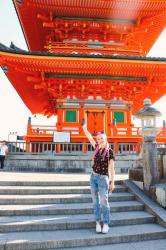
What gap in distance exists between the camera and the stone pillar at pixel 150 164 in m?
6.43

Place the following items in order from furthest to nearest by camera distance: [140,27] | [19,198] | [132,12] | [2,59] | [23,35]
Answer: [23,35] → [140,27] → [132,12] → [2,59] → [19,198]

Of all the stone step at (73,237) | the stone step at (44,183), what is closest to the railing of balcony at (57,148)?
the stone step at (44,183)

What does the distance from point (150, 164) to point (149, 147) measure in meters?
0.49

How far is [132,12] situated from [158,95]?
7.29 meters

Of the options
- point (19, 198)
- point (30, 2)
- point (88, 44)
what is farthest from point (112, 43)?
point (19, 198)

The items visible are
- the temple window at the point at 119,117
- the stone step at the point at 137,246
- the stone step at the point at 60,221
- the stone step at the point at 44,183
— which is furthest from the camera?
the temple window at the point at 119,117

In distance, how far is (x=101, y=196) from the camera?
454 cm

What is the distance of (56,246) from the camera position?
4.32 metres

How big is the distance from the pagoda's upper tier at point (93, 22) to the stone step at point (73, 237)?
Result: 12.6m

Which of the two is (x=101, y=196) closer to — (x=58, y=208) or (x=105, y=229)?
(x=105, y=229)

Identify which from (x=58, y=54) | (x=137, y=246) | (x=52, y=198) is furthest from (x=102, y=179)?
(x=58, y=54)

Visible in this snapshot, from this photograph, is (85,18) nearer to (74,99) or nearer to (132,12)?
(132,12)

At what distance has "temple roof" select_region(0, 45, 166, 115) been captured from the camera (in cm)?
1305

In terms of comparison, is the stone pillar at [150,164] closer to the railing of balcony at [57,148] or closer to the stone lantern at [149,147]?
the stone lantern at [149,147]
